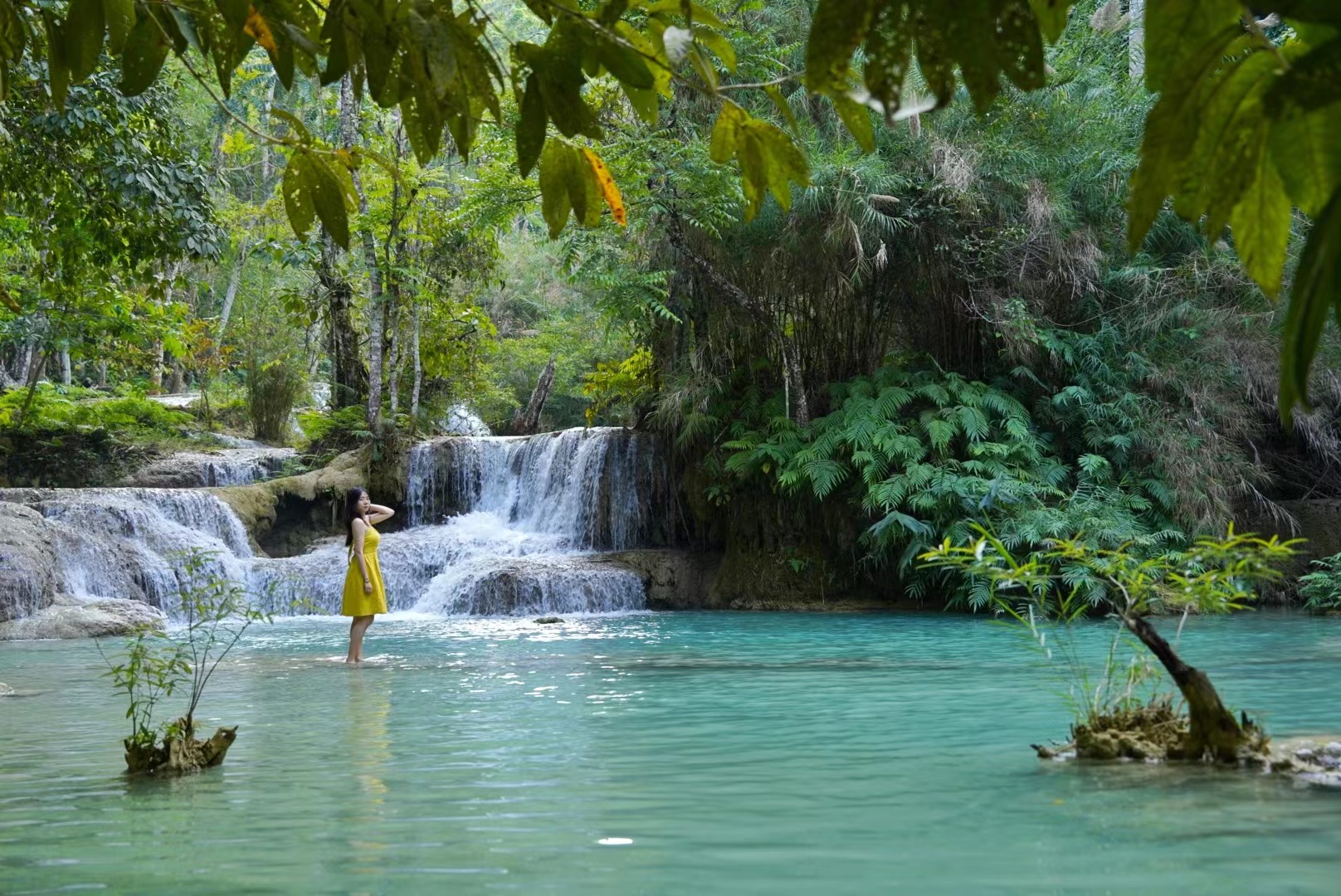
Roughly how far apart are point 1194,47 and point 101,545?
16716 millimetres

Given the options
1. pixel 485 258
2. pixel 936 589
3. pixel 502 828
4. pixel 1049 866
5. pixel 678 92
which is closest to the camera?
pixel 1049 866

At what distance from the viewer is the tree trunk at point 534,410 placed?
27.4 m

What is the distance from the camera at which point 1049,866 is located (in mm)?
3449

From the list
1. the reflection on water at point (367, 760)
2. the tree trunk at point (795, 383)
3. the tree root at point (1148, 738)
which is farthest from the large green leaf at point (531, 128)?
the tree trunk at point (795, 383)

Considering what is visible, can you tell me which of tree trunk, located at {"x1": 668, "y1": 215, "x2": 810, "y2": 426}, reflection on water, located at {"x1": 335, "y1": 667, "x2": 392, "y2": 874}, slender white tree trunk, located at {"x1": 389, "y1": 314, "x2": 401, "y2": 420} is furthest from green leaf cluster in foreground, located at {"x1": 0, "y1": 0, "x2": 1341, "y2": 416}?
slender white tree trunk, located at {"x1": 389, "y1": 314, "x2": 401, "y2": 420}

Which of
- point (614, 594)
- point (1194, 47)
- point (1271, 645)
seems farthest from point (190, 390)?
point (1194, 47)

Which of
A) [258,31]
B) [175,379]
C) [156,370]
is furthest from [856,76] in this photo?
[175,379]

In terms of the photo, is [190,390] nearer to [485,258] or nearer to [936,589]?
[485,258]

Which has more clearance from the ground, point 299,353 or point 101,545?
point 299,353

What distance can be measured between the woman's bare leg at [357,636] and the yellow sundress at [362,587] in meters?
0.06

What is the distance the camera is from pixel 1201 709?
483 centimetres

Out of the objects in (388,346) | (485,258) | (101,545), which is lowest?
(101,545)

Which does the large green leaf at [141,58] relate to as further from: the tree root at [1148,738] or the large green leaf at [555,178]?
the tree root at [1148,738]

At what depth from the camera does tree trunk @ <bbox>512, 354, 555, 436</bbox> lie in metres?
27.4
